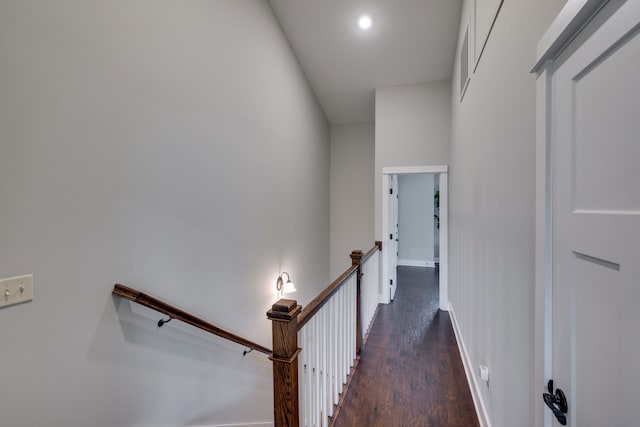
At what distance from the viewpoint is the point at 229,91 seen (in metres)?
2.61

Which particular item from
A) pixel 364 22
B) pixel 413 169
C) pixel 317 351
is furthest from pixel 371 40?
pixel 317 351

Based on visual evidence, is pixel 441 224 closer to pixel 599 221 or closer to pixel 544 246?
pixel 544 246

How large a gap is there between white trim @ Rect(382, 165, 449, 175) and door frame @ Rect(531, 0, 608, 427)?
3.10 metres

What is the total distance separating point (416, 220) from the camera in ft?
22.4

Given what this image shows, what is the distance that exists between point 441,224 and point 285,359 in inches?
129

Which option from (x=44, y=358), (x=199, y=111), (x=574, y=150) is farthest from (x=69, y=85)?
(x=574, y=150)

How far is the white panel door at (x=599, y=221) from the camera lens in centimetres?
58

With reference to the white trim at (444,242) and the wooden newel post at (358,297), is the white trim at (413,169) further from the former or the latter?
the wooden newel post at (358,297)

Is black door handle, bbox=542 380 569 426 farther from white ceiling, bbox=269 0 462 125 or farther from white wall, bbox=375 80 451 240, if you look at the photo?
white ceiling, bbox=269 0 462 125

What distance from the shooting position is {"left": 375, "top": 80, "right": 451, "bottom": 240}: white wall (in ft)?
13.0

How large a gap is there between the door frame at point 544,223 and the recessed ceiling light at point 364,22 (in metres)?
2.86

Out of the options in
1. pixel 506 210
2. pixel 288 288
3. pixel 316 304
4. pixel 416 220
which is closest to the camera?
pixel 506 210

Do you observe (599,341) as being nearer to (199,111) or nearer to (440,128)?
(199,111)

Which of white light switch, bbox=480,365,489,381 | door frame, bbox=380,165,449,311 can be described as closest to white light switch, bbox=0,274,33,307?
white light switch, bbox=480,365,489,381
